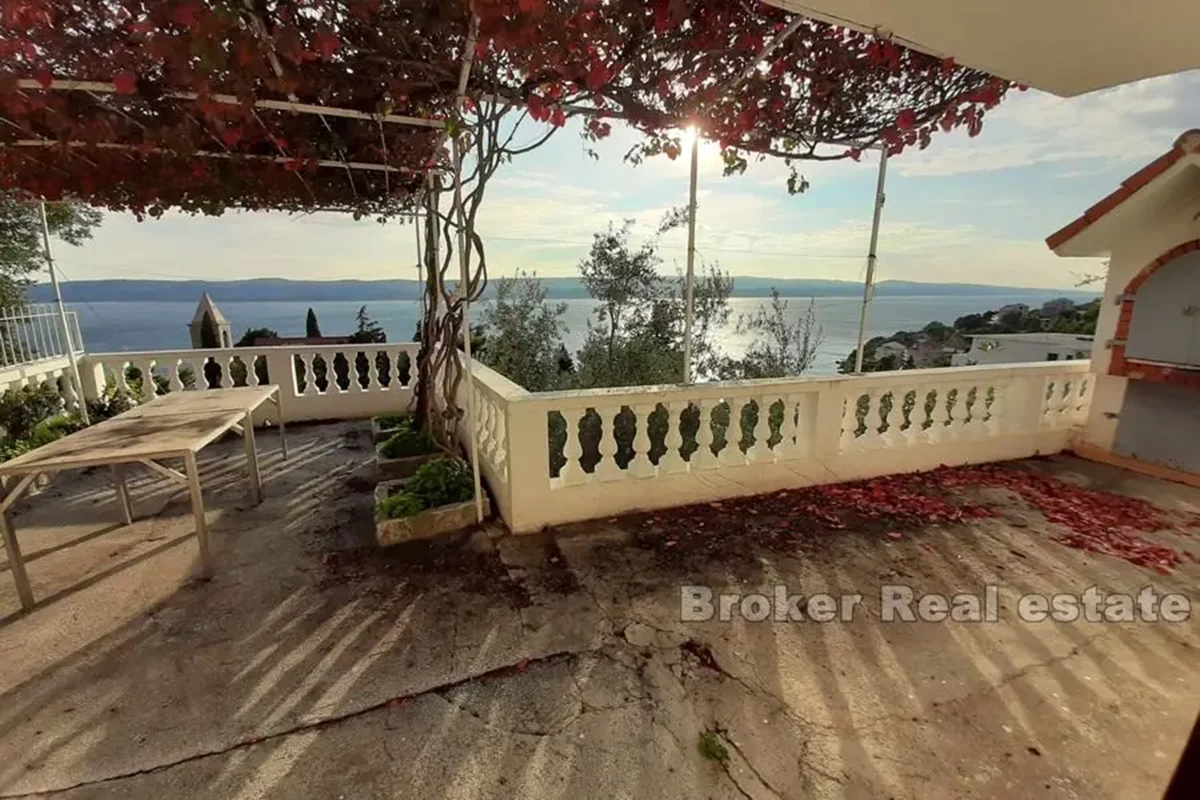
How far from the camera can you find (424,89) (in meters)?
2.67

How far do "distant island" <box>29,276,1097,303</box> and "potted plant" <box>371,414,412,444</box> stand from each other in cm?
132

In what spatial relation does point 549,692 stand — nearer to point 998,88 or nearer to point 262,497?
point 262,497

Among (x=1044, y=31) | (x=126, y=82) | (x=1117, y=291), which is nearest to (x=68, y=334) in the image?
(x=126, y=82)

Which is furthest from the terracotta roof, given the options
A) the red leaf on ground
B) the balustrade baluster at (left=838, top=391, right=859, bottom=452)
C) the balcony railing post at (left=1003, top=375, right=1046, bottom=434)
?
the red leaf on ground

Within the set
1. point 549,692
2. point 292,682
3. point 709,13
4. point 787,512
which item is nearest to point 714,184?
point 709,13

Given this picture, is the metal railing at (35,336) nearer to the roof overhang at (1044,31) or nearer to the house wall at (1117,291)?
the roof overhang at (1044,31)

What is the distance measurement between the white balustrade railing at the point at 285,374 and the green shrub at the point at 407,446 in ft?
6.07

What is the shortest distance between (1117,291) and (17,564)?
7886 mm

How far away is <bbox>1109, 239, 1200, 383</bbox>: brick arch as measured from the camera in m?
4.00

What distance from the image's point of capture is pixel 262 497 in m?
3.77

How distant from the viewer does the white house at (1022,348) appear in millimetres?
8797

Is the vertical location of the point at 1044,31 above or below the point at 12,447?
above

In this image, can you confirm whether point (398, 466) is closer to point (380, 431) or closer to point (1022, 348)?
point (380, 431)

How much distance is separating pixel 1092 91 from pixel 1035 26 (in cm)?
112
